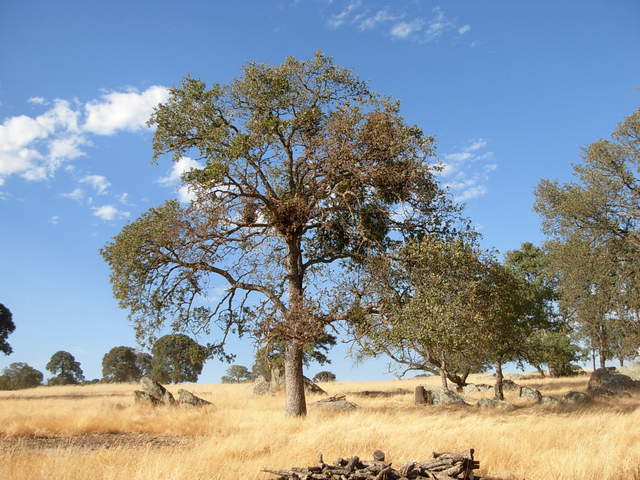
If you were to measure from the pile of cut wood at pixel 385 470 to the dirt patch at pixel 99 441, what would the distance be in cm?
597

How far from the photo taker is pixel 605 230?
2564 centimetres

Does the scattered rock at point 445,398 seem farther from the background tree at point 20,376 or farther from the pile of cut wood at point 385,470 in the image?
the background tree at point 20,376

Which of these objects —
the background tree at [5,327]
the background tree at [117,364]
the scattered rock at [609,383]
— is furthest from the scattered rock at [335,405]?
the background tree at [117,364]

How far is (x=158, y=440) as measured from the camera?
47.0 feet

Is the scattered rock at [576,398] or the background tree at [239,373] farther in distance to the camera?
the background tree at [239,373]

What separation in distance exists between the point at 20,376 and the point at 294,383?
2628 inches

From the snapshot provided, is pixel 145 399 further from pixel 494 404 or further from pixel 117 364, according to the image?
pixel 117 364

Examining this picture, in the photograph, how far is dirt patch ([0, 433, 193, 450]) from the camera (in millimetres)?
13219

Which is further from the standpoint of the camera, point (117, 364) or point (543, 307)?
point (117, 364)

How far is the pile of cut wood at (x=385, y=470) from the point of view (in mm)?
8109

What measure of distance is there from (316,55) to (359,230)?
289 inches

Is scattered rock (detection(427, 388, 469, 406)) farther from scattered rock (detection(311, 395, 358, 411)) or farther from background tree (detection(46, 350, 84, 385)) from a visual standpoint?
background tree (detection(46, 350, 84, 385))

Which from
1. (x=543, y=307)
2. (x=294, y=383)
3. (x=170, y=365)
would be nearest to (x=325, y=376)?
(x=170, y=365)

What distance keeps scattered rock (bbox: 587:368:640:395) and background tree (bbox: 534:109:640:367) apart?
4.02 m
